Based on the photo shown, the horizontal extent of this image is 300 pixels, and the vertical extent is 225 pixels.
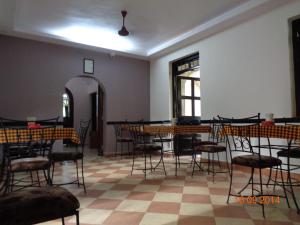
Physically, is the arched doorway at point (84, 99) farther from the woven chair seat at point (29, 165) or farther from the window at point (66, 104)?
the woven chair seat at point (29, 165)

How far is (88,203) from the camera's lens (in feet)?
8.18

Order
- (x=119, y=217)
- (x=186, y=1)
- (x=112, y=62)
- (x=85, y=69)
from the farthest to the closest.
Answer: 1. (x=112, y=62)
2. (x=85, y=69)
3. (x=186, y=1)
4. (x=119, y=217)

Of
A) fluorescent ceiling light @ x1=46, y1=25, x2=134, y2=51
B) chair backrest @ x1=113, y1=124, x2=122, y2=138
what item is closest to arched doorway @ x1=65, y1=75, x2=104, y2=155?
chair backrest @ x1=113, y1=124, x2=122, y2=138

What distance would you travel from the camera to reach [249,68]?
13.8 feet

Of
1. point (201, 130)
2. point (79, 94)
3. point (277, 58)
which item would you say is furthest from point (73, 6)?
point (79, 94)

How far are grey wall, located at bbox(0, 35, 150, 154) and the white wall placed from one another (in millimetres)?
2038

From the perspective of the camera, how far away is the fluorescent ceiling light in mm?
5145

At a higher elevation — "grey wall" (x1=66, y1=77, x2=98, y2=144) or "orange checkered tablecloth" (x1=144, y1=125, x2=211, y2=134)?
"grey wall" (x1=66, y1=77, x2=98, y2=144)

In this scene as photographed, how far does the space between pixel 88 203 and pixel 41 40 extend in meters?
4.33

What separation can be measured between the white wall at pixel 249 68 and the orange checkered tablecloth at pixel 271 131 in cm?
152

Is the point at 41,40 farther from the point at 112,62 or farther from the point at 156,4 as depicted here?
the point at 156,4
